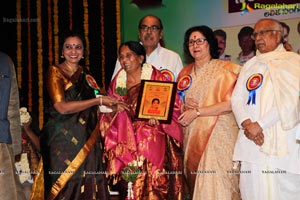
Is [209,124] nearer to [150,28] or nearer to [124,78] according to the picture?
[124,78]

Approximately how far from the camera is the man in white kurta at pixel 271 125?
4.47m

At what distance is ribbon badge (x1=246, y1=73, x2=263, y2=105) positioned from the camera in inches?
182

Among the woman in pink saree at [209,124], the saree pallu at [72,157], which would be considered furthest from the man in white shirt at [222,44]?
the saree pallu at [72,157]

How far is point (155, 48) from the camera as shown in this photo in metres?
5.66

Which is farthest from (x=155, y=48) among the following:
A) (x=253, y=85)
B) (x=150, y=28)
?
(x=253, y=85)

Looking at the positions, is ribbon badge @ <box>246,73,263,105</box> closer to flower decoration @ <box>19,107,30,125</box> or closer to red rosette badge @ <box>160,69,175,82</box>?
red rosette badge @ <box>160,69,175,82</box>

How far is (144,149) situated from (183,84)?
28.2 inches

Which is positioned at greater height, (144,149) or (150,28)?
(150,28)

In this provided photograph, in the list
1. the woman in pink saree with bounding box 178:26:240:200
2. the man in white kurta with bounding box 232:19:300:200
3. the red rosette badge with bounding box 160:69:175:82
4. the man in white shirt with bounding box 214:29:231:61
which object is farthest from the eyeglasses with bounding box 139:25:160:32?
the man in white shirt with bounding box 214:29:231:61

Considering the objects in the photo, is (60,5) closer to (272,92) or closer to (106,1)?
(106,1)

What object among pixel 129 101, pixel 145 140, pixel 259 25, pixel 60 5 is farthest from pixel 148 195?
pixel 60 5

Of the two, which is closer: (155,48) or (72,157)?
(72,157)

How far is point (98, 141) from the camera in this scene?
5.03m

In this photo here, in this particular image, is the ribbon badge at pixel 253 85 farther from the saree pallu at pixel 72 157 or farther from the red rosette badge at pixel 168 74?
the saree pallu at pixel 72 157
